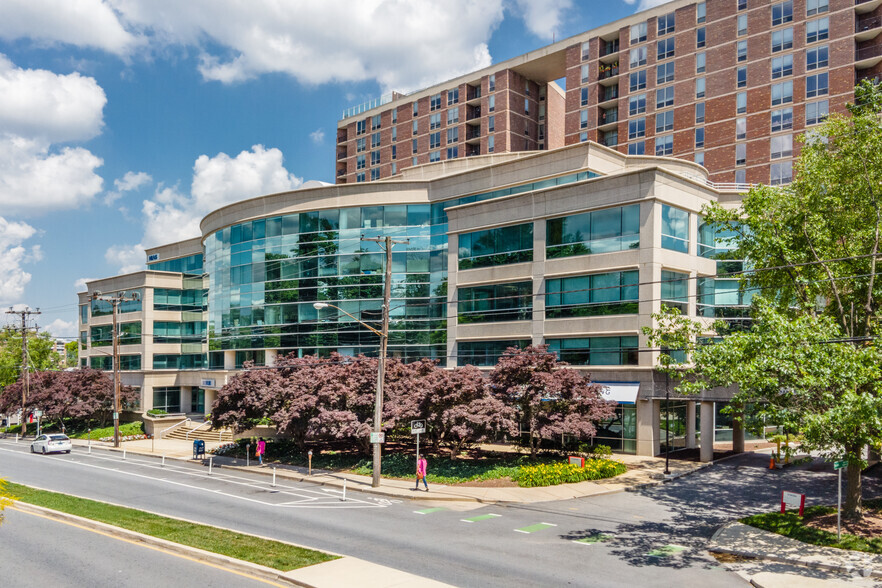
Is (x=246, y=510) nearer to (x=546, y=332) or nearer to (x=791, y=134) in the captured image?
(x=546, y=332)

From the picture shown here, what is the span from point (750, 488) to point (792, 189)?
40.4ft

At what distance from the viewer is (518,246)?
41.0 m

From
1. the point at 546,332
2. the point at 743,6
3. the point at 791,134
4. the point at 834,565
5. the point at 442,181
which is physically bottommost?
the point at 834,565

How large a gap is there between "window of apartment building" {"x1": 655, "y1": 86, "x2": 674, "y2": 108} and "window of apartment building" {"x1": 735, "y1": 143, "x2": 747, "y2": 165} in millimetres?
8026

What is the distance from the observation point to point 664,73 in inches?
2576

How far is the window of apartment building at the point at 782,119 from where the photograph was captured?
58250 mm

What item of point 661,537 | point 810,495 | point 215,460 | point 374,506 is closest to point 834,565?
point 661,537

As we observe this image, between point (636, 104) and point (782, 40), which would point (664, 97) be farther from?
point (782, 40)

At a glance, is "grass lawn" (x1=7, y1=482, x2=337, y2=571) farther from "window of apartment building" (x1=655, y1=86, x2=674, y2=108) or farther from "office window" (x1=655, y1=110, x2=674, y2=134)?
"window of apartment building" (x1=655, y1=86, x2=674, y2=108)

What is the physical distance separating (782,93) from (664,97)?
10.8 meters

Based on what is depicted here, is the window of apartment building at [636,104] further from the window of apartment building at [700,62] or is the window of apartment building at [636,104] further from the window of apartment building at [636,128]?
the window of apartment building at [700,62]

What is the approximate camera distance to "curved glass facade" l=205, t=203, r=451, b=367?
155 ft

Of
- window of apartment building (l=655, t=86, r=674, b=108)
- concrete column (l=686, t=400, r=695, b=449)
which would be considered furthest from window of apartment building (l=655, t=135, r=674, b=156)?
concrete column (l=686, t=400, r=695, b=449)

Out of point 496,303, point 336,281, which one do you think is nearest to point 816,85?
point 496,303
